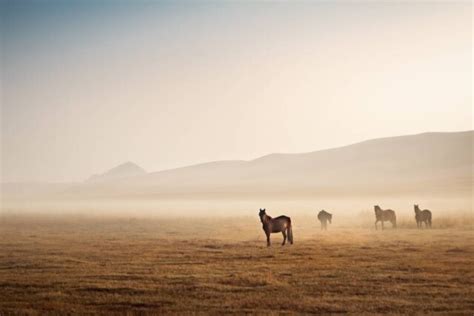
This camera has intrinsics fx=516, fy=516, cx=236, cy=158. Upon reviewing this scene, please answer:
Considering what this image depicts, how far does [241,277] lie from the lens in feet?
65.3

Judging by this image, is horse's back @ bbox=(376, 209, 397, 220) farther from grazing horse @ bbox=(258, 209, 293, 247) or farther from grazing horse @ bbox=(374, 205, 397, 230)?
grazing horse @ bbox=(258, 209, 293, 247)

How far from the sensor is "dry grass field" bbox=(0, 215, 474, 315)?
1598cm

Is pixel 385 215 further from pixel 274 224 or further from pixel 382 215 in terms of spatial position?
pixel 274 224

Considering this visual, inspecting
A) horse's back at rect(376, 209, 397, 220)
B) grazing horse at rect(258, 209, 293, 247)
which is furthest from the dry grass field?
horse's back at rect(376, 209, 397, 220)

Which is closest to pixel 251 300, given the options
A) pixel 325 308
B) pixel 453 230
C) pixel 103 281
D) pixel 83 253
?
pixel 325 308

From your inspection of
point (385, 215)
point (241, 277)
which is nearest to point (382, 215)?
point (385, 215)

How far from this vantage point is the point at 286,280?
19.4 metres

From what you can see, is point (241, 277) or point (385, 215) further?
point (385, 215)

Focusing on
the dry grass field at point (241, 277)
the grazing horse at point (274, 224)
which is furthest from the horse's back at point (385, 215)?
the grazing horse at point (274, 224)

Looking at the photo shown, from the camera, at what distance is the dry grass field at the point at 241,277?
16.0 metres

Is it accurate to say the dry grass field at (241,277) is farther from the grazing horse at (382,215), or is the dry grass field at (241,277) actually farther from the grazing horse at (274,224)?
the grazing horse at (382,215)

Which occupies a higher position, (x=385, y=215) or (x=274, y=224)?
(x=385, y=215)

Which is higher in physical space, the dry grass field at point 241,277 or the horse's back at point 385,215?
the horse's back at point 385,215

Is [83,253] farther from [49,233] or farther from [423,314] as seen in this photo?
[423,314]
